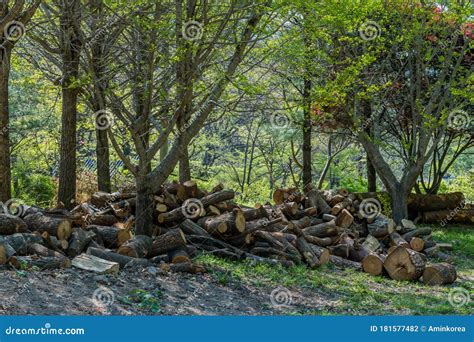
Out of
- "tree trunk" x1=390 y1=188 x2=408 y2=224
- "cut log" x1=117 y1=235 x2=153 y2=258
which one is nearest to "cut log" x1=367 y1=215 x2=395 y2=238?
"tree trunk" x1=390 y1=188 x2=408 y2=224

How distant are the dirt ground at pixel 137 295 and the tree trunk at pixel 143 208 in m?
1.73

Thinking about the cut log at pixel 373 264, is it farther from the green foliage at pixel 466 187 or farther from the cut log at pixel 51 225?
the green foliage at pixel 466 187

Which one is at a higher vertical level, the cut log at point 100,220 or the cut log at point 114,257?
the cut log at point 100,220

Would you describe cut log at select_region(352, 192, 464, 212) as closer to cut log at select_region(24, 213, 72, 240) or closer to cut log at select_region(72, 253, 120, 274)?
cut log at select_region(24, 213, 72, 240)

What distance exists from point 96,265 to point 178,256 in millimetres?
1400

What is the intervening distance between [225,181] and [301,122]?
13686mm

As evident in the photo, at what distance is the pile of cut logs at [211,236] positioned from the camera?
8.38 meters

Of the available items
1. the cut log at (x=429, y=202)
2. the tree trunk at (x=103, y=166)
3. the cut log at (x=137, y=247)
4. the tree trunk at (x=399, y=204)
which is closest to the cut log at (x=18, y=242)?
the cut log at (x=137, y=247)

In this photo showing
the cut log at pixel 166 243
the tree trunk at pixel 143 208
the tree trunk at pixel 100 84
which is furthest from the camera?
the tree trunk at pixel 143 208

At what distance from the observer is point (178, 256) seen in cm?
878

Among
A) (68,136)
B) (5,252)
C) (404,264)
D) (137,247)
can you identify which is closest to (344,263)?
(404,264)

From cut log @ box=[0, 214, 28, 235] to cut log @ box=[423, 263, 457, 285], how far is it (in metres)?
5.92

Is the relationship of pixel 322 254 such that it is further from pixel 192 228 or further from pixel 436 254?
pixel 436 254

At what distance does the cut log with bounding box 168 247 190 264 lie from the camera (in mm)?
8773
